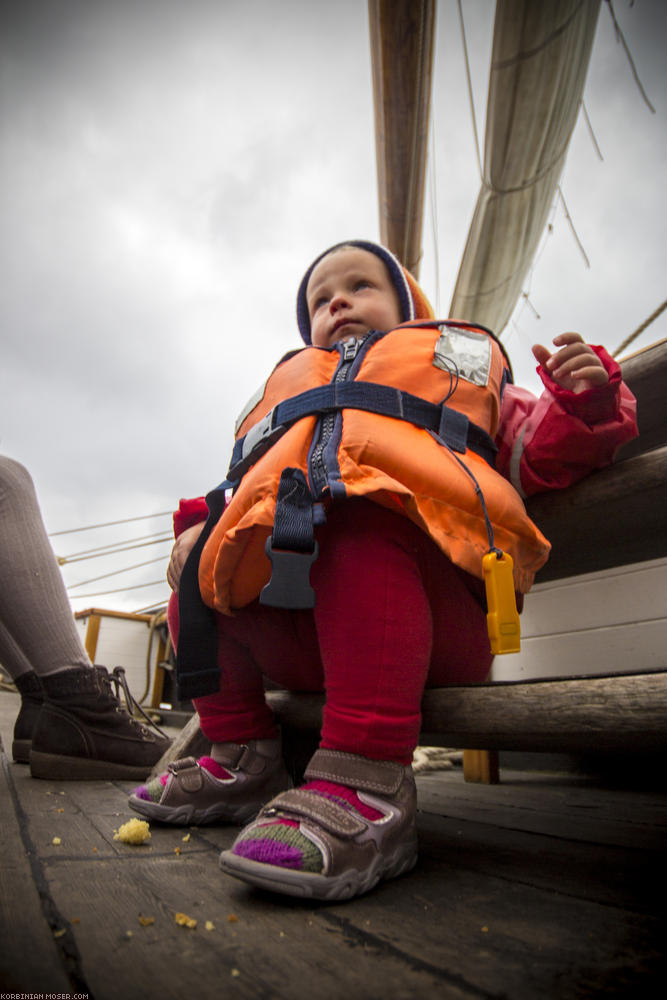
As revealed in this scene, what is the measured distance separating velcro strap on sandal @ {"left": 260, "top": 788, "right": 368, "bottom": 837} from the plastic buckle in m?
0.19

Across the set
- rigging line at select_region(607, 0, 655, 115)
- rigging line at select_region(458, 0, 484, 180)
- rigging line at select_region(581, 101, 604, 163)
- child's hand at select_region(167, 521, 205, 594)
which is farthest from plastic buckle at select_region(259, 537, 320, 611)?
rigging line at select_region(581, 101, 604, 163)

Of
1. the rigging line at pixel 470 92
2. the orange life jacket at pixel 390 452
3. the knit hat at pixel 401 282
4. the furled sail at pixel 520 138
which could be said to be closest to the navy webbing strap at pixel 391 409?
the orange life jacket at pixel 390 452

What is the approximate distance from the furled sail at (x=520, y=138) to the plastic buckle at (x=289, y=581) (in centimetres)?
315

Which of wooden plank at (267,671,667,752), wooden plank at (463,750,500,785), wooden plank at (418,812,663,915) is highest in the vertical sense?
wooden plank at (267,671,667,752)

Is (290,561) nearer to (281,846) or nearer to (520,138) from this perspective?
(281,846)

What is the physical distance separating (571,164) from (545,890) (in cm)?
428

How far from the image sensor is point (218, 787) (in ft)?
2.55

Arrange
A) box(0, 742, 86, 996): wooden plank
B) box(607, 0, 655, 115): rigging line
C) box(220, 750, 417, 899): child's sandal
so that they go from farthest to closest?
box(607, 0, 655, 115): rigging line
box(220, 750, 417, 899): child's sandal
box(0, 742, 86, 996): wooden plank

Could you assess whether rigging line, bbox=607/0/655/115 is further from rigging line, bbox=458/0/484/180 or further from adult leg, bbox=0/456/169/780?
adult leg, bbox=0/456/169/780

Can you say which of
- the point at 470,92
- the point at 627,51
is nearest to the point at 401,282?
the point at 627,51

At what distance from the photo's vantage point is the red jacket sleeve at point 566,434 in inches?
30.4

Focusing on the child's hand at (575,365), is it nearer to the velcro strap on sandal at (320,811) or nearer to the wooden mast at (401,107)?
the velcro strap on sandal at (320,811)

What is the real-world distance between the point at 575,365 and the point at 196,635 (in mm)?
646

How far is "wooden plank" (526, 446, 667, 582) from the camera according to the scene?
0.76 meters
